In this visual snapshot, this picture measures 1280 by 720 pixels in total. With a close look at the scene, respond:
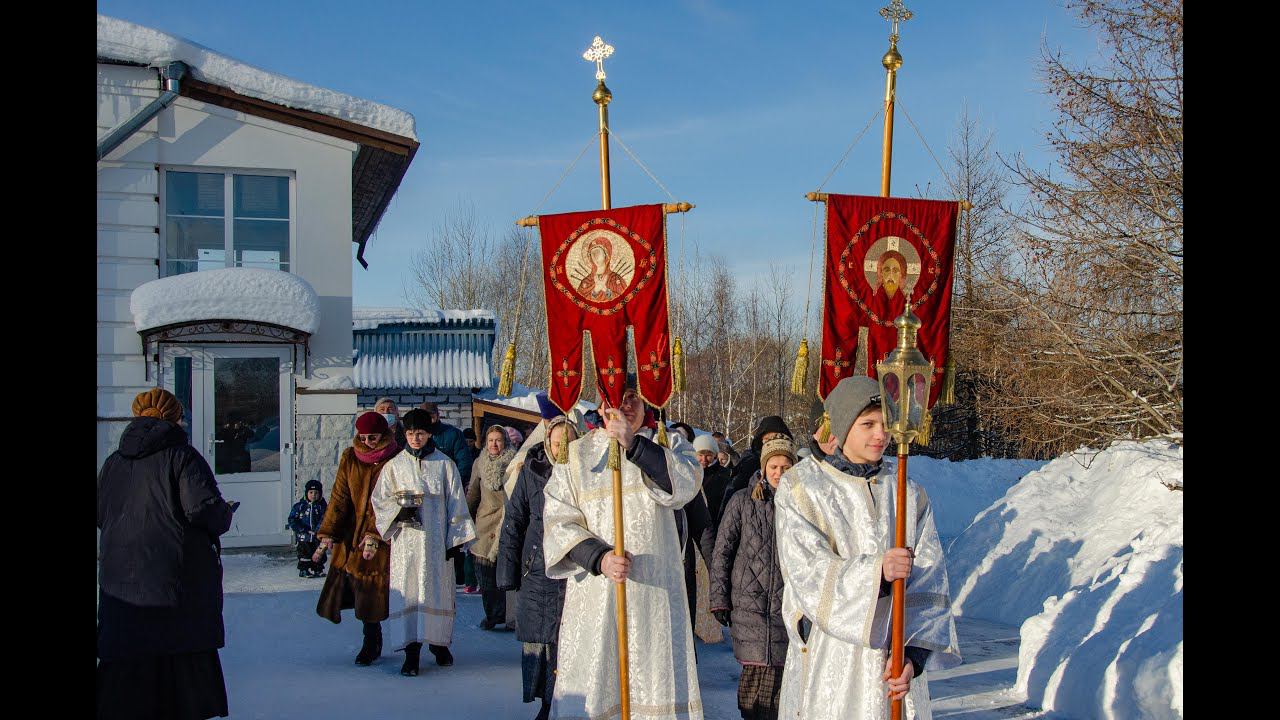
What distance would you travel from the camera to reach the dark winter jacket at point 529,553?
19.8 feet

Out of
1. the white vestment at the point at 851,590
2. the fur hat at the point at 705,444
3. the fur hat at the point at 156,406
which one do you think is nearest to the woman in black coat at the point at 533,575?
the white vestment at the point at 851,590

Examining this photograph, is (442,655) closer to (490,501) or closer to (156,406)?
(490,501)

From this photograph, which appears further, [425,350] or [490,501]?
[425,350]

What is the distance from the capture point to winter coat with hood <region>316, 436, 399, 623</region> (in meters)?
7.45

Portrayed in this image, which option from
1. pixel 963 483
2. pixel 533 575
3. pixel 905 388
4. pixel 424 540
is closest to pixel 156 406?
pixel 533 575

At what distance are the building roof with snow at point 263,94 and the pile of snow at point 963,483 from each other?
10.5 metres

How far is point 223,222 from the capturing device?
13.3 metres

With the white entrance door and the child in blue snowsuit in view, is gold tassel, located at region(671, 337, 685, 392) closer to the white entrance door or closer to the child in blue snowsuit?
the child in blue snowsuit

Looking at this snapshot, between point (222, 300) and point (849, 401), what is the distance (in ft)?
34.3

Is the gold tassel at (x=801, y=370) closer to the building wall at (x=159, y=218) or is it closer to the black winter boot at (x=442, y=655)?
the black winter boot at (x=442, y=655)

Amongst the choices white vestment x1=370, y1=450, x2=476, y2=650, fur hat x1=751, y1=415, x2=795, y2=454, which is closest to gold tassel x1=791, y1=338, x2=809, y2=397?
fur hat x1=751, y1=415, x2=795, y2=454

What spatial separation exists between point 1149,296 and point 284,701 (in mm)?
9374

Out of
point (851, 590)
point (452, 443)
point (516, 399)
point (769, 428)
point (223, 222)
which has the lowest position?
point (851, 590)
